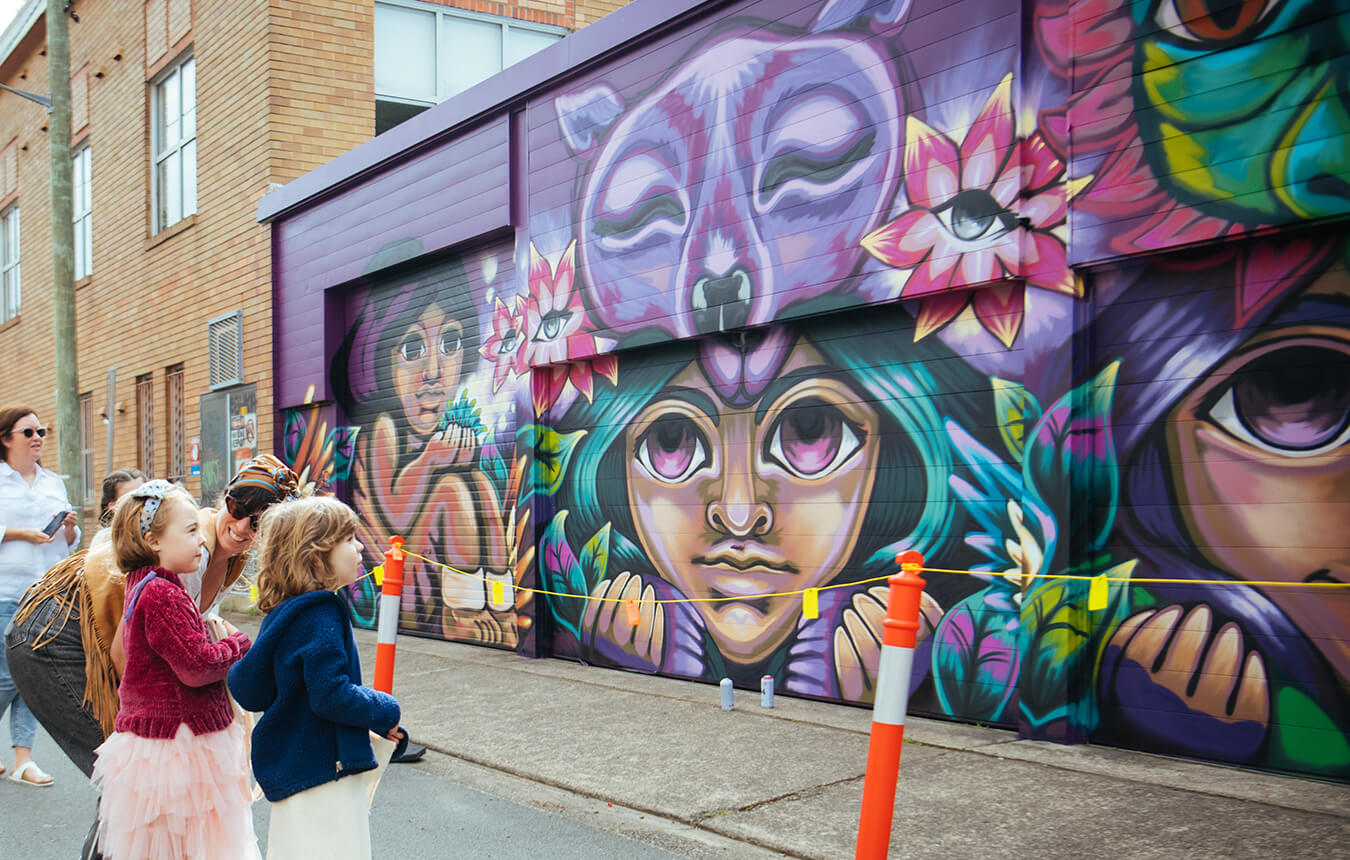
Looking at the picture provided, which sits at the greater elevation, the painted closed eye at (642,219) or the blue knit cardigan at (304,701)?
the painted closed eye at (642,219)

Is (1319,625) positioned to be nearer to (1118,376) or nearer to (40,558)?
(1118,376)

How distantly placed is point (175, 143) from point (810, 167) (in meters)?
12.2

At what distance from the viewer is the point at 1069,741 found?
19.8ft

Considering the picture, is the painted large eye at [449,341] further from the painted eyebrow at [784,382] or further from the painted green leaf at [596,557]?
the painted eyebrow at [784,382]

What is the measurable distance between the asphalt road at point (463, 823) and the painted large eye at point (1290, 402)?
307 centimetres

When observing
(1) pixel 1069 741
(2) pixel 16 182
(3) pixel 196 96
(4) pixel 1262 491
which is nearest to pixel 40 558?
(1) pixel 1069 741

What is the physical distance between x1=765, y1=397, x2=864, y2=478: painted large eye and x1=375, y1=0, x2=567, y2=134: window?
9.14 meters

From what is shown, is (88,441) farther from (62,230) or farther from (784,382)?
(784,382)

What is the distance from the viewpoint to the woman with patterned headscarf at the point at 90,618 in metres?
3.76

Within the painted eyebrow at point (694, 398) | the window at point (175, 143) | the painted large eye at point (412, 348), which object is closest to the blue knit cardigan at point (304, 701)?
the painted eyebrow at point (694, 398)

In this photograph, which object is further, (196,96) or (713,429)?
(196,96)

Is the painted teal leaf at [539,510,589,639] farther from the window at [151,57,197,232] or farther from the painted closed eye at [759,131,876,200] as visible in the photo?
the window at [151,57,197,232]

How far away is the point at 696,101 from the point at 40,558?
17.1 feet

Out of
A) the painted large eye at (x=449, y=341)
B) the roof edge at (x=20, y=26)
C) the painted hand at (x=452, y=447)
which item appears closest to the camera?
the painted hand at (x=452, y=447)
